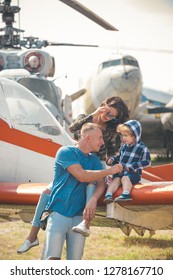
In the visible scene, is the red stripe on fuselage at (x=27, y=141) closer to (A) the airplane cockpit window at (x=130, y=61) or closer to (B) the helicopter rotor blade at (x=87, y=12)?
(B) the helicopter rotor blade at (x=87, y=12)

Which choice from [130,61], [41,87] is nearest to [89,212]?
[41,87]

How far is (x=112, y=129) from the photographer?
239 inches

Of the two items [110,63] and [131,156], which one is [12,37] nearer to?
[110,63]

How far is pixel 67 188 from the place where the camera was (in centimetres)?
525

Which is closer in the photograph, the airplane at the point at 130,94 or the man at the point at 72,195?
the man at the point at 72,195

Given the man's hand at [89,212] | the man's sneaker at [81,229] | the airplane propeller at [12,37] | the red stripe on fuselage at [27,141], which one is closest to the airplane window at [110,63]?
the airplane propeller at [12,37]

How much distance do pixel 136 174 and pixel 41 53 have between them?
499 inches

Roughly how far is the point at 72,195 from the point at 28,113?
228 centimetres

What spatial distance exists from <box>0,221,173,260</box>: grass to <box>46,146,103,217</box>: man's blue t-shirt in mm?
2732

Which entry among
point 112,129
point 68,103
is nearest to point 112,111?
point 112,129

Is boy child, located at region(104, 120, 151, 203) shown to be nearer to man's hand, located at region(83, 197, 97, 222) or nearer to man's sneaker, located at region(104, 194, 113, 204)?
man's sneaker, located at region(104, 194, 113, 204)

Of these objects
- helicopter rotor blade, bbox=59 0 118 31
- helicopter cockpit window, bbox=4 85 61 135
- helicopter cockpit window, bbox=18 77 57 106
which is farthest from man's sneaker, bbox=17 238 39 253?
helicopter cockpit window, bbox=18 77 57 106

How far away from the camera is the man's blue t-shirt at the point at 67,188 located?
205 inches
